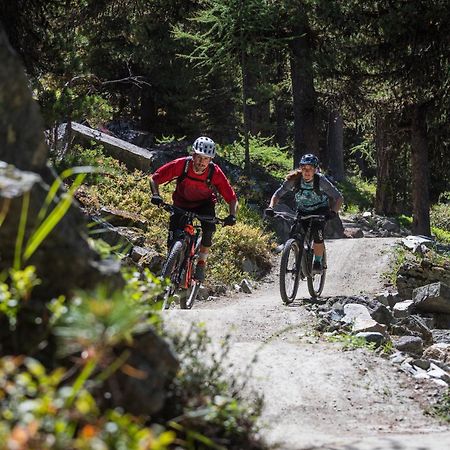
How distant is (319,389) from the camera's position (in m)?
7.13

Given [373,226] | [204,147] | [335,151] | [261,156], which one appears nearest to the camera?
[204,147]

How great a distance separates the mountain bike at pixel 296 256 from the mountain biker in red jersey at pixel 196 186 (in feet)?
4.35

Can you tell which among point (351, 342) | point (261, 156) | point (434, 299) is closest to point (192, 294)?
point (351, 342)

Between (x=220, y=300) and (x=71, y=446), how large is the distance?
10.8 m

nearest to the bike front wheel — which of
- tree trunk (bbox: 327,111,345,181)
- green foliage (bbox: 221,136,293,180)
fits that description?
green foliage (bbox: 221,136,293,180)

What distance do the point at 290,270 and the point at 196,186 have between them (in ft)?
7.06

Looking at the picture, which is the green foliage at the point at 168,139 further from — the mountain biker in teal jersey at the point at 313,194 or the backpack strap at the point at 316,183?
the backpack strap at the point at 316,183

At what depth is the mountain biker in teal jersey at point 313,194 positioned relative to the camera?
10883 millimetres

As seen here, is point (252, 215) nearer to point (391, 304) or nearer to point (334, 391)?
point (391, 304)

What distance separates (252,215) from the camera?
18.9 m

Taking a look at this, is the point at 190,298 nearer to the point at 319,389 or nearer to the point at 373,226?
the point at 319,389

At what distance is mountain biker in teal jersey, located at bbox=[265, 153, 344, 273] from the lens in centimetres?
1088

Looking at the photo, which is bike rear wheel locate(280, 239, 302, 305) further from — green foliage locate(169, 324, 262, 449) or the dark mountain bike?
green foliage locate(169, 324, 262, 449)

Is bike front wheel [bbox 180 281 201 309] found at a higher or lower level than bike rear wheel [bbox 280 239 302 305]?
lower
